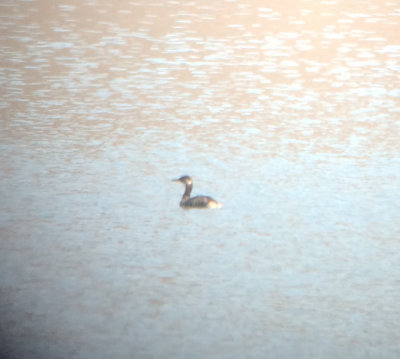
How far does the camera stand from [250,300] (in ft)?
23.7

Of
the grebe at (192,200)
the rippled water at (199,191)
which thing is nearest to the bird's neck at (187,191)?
the grebe at (192,200)

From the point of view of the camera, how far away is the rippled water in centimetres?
676

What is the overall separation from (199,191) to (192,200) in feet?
1.58

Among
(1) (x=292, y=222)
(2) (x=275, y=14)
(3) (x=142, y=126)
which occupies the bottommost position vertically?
(2) (x=275, y=14)

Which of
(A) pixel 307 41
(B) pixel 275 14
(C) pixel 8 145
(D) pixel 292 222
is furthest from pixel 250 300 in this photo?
(B) pixel 275 14

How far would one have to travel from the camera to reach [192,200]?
942cm

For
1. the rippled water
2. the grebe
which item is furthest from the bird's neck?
the rippled water

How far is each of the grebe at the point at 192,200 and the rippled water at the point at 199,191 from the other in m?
0.08

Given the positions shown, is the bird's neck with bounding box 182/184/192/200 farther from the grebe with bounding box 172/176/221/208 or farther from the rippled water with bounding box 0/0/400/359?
the rippled water with bounding box 0/0/400/359

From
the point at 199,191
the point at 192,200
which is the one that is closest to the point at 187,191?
the point at 192,200

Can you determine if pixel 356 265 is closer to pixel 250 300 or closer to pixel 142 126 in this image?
pixel 250 300

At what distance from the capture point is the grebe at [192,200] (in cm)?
935

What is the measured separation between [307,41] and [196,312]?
12.5m

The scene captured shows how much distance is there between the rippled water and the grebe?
83 millimetres
